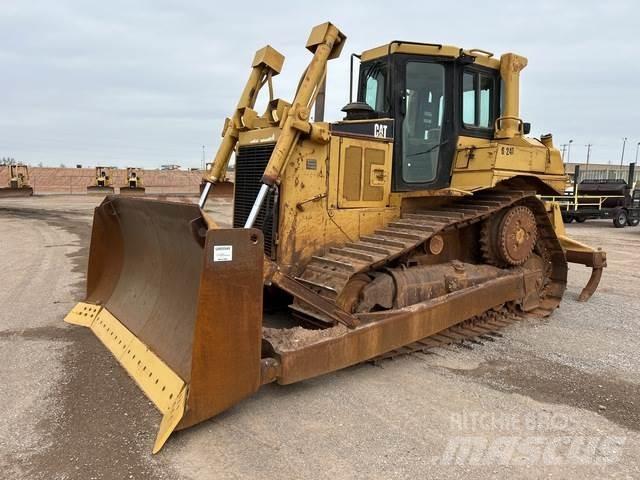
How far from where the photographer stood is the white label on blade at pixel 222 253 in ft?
10.2

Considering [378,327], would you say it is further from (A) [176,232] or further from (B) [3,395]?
(B) [3,395]

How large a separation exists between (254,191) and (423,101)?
2.08 metres

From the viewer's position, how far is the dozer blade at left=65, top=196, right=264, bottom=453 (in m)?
3.12

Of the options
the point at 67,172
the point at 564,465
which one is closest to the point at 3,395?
the point at 564,465

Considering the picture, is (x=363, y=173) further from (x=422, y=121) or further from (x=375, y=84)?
(x=375, y=84)

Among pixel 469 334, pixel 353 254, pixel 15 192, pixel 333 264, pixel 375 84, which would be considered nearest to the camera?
pixel 333 264

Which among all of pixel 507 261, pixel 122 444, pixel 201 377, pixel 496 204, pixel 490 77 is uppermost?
pixel 490 77

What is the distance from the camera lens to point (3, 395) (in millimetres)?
3742

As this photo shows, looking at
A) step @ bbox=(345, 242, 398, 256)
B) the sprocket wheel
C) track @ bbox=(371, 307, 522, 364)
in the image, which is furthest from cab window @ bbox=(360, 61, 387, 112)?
track @ bbox=(371, 307, 522, 364)

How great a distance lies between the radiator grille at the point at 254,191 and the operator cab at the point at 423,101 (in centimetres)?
107

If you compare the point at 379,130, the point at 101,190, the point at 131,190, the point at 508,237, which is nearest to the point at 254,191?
the point at 379,130

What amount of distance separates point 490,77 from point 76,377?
210 inches

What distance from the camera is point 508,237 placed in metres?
5.66

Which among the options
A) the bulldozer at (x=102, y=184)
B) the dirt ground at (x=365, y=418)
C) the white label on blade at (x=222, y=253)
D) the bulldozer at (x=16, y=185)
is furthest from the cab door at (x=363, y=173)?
the bulldozer at (x=102, y=184)
